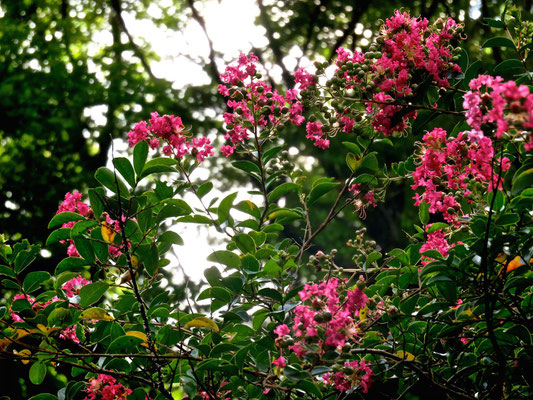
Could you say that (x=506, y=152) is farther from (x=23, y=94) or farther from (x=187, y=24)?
(x=187, y=24)

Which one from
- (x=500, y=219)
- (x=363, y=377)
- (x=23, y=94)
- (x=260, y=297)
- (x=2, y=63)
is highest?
(x=2, y=63)

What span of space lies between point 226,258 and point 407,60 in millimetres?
794

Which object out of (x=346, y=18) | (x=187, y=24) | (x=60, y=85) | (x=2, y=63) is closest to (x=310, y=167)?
(x=346, y=18)

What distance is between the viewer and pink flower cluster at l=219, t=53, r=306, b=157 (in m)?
1.86

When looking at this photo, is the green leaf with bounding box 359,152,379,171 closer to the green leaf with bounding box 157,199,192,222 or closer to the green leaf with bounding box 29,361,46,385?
the green leaf with bounding box 157,199,192,222

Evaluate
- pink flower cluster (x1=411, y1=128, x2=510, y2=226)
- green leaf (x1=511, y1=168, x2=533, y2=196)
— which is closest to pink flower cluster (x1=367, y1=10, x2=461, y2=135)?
pink flower cluster (x1=411, y1=128, x2=510, y2=226)

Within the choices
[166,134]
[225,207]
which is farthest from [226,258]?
[166,134]

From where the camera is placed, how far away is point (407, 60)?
1593mm

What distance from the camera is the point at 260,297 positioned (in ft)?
5.36

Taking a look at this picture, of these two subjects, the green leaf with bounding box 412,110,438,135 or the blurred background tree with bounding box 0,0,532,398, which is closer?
the green leaf with bounding box 412,110,438,135

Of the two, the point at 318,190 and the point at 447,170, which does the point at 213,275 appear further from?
the point at 447,170

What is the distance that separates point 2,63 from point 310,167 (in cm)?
531

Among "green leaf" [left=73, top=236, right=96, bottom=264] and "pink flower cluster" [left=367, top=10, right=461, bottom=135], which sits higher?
"pink flower cluster" [left=367, top=10, right=461, bottom=135]

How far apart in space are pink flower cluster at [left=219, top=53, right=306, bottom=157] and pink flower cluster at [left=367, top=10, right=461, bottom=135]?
0.36 meters
